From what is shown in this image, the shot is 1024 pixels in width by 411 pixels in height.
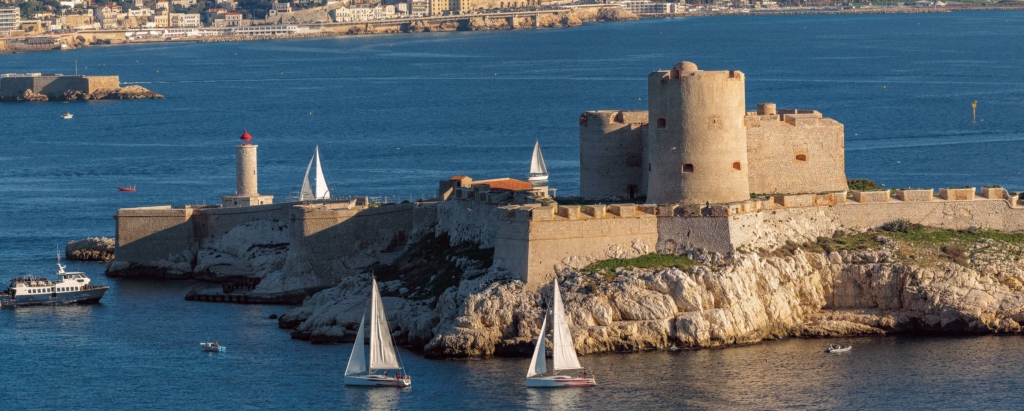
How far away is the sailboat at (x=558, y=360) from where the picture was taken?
50.1 metres

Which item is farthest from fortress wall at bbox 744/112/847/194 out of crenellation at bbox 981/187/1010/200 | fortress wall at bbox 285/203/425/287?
fortress wall at bbox 285/203/425/287

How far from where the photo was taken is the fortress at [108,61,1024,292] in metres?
56.4

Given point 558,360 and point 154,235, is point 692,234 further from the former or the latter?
point 154,235

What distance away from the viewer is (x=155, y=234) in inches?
2894

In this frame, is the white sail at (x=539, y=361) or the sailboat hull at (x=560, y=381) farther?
the white sail at (x=539, y=361)

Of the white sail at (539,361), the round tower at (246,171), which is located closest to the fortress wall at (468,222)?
the white sail at (539,361)

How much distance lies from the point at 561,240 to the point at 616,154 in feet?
26.8

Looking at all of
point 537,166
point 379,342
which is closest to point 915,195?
point 379,342

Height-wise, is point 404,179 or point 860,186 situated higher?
point 404,179

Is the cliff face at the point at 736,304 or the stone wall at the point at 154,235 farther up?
the stone wall at the point at 154,235

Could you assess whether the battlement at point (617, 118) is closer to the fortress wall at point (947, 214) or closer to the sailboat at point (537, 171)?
the fortress wall at point (947, 214)

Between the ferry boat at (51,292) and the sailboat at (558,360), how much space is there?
21.6 m

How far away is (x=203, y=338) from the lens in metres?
59.3

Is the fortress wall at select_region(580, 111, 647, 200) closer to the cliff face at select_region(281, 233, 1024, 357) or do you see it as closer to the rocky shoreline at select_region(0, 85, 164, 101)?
the cliff face at select_region(281, 233, 1024, 357)
